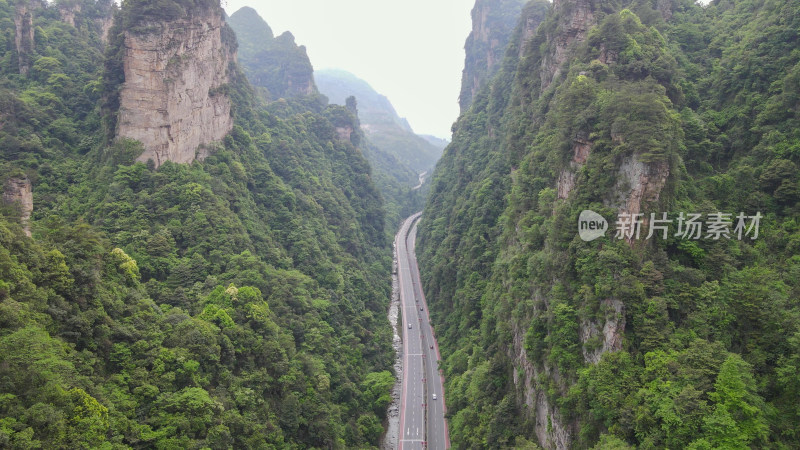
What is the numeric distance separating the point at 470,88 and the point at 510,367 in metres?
137

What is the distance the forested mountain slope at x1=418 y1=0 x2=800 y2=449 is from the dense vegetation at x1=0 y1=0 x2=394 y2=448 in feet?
56.1

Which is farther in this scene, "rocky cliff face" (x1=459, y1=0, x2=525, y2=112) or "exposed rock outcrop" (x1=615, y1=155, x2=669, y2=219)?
"rocky cliff face" (x1=459, y1=0, x2=525, y2=112)

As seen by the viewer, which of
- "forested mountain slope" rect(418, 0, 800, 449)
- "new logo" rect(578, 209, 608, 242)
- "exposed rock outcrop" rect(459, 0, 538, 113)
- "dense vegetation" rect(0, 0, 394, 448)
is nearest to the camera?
"dense vegetation" rect(0, 0, 394, 448)

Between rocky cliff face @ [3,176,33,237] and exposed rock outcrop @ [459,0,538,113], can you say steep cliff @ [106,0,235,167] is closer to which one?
rocky cliff face @ [3,176,33,237]

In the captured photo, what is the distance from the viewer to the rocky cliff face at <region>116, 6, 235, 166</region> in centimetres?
5628

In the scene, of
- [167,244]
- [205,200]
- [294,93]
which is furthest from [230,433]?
[294,93]

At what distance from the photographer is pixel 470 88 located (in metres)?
173

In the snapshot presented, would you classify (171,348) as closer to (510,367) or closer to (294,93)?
(510,367)

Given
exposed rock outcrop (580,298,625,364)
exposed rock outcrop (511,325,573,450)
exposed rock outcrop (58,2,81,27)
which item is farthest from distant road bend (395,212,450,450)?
exposed rock outcrop (58,2,81,27)

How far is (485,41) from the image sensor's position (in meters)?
170

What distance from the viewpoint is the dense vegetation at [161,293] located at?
96.3 ft

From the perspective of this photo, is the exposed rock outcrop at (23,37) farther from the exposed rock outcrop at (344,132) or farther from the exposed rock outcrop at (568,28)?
the exposed rock outcrop at (344,132)

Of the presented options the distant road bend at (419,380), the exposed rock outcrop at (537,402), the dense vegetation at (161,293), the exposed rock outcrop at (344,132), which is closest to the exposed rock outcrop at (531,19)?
the exposed rock outcrop at (344,132)

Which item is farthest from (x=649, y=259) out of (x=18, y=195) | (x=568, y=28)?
(x=18, y=195)
